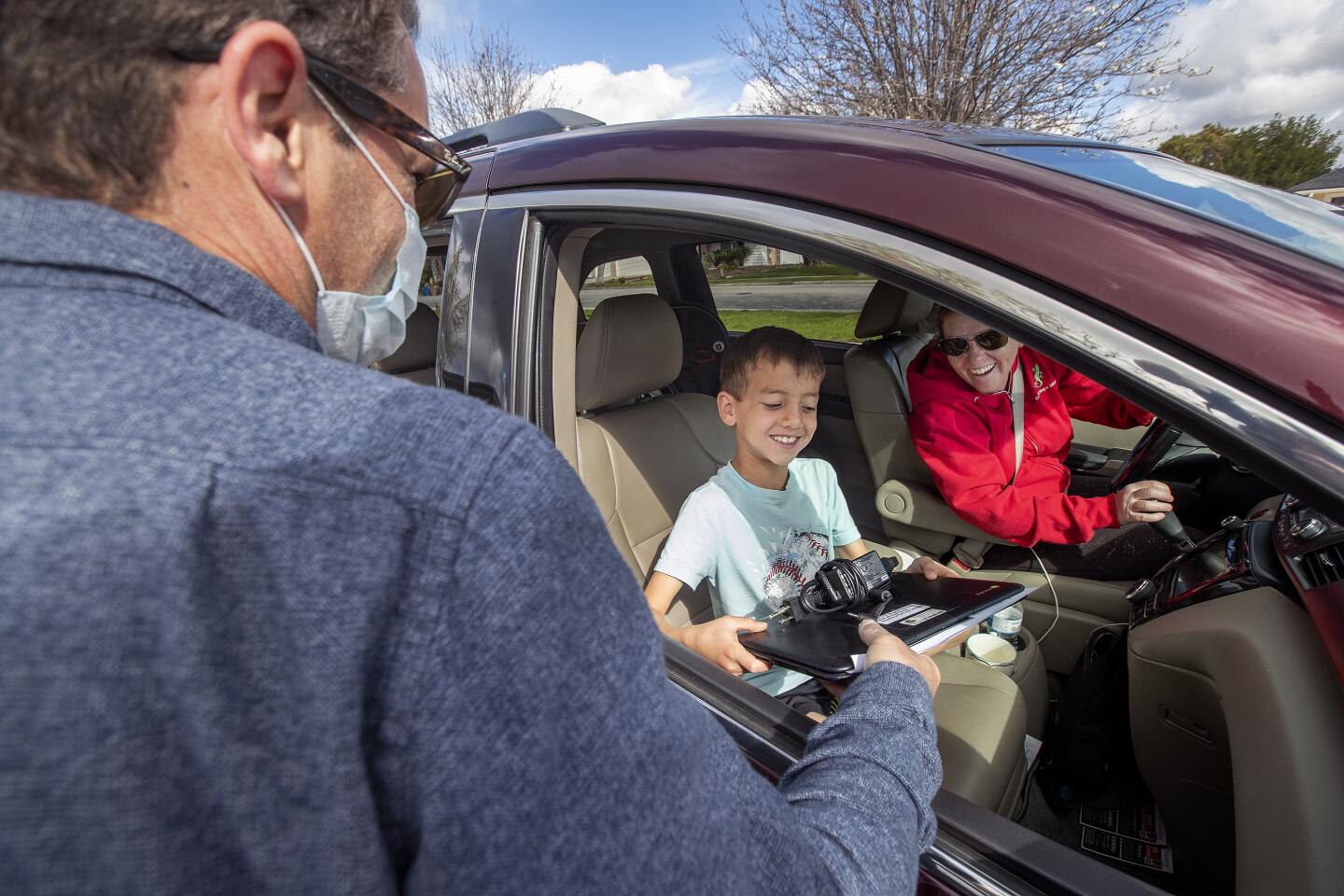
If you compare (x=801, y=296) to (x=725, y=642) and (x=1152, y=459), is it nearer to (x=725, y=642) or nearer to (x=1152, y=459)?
(x=1152, y=459)

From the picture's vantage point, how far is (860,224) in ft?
3.43

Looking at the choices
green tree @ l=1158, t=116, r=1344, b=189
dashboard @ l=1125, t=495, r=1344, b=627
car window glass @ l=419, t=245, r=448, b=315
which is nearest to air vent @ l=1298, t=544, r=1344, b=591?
dashboard @ l=1125, t=495, r=1344, b=627

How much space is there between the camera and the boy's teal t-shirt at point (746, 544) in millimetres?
1977

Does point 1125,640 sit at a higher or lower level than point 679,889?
lower

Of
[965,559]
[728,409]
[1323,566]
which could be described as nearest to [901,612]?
[1323,566]

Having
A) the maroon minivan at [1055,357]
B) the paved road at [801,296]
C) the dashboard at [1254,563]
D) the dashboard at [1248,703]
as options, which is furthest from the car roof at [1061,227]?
the paved road at [801,296]

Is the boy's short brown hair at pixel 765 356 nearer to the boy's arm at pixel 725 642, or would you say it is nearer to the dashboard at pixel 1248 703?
the boy's arm at pixel 725 642

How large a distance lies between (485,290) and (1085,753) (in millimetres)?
2039

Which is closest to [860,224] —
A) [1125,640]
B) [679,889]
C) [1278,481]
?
[1278,481]

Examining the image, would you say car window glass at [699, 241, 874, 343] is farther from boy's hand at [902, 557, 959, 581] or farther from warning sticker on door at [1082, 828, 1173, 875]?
warning sticker on door at [1082, 828, 1173, 875]

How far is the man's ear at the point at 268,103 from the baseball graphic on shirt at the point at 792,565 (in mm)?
1632

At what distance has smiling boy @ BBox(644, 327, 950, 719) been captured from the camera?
1985mm

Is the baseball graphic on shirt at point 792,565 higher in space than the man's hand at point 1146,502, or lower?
lower

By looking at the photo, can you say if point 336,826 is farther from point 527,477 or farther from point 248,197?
point 248,197
